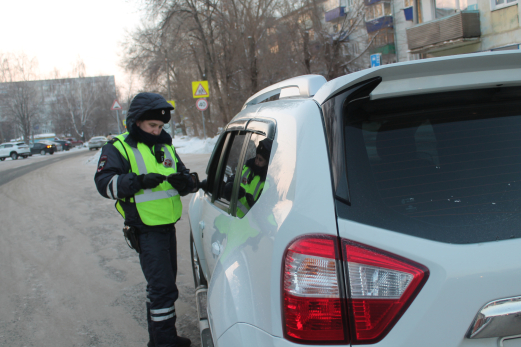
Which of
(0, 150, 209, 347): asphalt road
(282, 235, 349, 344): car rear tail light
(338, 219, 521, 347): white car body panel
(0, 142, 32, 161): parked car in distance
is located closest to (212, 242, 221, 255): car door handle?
(282, 235, 349, 344): car rear tail light

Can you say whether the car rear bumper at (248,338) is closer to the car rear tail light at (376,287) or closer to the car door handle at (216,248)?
the car rear tail light at (376,287)

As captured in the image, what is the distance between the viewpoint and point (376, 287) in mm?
1250

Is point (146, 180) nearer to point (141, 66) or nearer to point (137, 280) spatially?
point (137, 280)

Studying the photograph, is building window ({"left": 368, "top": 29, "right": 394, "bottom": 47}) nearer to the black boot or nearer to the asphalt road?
the asphalt road

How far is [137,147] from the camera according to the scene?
2.92m

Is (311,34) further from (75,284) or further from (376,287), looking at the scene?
(376,287)

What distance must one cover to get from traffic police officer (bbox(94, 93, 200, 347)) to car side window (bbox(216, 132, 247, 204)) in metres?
0.28

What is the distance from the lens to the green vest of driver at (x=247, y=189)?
1.78m

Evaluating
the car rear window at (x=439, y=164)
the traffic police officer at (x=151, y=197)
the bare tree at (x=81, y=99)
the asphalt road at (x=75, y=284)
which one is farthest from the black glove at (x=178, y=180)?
the bare tree at (x=81, y=99)

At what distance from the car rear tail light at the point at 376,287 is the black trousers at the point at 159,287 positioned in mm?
1812

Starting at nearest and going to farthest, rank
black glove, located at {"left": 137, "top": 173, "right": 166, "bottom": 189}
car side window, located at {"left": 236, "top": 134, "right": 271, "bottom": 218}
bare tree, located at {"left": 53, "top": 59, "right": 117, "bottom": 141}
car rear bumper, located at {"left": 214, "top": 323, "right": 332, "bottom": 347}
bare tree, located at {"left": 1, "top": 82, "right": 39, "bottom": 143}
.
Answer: car rear bumper, located at {"left": 214, "top": 323, "right": 332, "bottom": 347} → car side window, located at {"left": 236, "top": 134, "right": 271, "bottom": 218} → black glove, located at {"left": 137, "top": 173, "right": 166, "bottom": 189} → bare tree, located at {"left": 1, "top": 82, "right": 39, "bottom": 143} → bare tree, located at {"left": 53, "top": 59, "right": 117, "bottom": 141}

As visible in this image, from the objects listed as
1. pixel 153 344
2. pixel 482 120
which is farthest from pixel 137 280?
pixel 482 120

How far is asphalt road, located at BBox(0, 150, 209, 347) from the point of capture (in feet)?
11.0

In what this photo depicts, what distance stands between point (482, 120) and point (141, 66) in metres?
32.6
